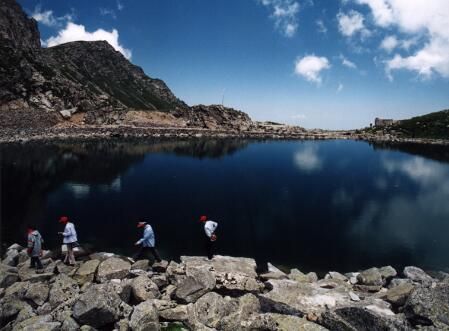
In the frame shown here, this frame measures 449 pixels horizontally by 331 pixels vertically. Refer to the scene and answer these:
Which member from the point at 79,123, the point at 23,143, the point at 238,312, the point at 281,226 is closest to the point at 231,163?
the point at 281,226

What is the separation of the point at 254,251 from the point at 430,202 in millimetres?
32078

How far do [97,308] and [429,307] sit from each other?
1279 cm

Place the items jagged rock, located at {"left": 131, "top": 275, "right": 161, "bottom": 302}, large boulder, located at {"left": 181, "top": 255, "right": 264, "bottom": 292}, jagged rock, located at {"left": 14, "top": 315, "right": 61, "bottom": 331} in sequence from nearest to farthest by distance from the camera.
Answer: jagged rock, located at {"left": 14, "top": 315, "right": 61, "bottom": 331}, jagged rock, located at {"left": 131, "top": 275, "right": 161, "bottom": 302}, large boulder, located at {"left": 181, "top": 255, "right": 264, "bottom": 292}

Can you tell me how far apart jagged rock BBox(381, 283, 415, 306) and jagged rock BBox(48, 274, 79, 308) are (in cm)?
1449

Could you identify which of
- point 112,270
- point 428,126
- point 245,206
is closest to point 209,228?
point 112,270

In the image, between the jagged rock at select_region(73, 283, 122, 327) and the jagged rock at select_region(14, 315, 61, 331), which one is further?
the jagged rock at select_region(73, 283, 122, 327)

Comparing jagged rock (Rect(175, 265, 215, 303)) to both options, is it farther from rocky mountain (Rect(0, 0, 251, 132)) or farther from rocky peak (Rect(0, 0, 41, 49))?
rocky peak (Rect(0, 0, 41, 49))

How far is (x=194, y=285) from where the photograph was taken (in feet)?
51.1

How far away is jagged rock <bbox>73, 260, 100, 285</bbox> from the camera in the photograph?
1753cm

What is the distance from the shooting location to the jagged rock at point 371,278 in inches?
782

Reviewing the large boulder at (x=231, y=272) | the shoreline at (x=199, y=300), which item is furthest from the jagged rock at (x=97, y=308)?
the large boulder at (x=231, y=272)

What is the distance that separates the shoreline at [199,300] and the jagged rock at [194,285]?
1.8 inches

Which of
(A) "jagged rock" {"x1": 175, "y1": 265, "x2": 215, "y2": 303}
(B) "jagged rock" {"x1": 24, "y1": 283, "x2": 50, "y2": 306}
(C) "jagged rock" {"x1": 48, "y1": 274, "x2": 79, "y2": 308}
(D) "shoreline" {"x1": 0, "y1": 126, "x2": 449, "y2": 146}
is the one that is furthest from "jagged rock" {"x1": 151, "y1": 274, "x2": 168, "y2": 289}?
(D) "shoreline" {"x1": 0, "y1": 126, "x2": 449, "y2": 146}

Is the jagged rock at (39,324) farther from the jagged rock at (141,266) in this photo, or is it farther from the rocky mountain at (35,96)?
the rocky mountain at (35,96)
